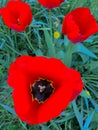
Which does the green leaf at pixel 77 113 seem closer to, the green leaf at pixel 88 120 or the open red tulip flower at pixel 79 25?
the green leaf at pixel 88 120

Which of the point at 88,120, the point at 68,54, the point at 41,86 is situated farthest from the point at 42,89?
the point at 88,120

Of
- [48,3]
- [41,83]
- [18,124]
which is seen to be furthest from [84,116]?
[48,3]

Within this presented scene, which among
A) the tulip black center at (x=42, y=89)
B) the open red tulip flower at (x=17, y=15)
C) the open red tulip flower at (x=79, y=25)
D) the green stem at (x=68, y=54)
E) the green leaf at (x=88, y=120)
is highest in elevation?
the open red tulip flower at (x=17, y=15)

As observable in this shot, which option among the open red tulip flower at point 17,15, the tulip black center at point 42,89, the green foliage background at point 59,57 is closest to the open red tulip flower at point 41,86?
the tulip black center at point 42,89

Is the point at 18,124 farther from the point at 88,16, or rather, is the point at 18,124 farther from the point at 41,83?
the point at 88,16

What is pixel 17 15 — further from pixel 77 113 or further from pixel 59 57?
pixel 77 113

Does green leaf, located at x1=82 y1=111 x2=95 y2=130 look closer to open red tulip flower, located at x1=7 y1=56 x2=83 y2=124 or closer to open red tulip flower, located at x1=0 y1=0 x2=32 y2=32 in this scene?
open red tulip flower, located at x1=7 y1=56 x2=83 y2=124

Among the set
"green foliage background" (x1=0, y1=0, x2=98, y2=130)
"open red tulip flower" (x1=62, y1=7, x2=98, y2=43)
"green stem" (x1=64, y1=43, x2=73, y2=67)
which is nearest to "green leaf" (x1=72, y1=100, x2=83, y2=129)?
"green foliage background" (x1=0, y1=0, x2=98, y2=130)
